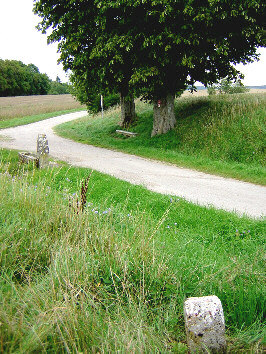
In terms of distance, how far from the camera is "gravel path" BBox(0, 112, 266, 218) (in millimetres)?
7702

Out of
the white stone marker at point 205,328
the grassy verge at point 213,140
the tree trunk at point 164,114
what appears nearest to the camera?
the white stone marker at point 205,328

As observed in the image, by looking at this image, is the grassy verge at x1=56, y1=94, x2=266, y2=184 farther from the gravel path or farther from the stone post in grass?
the stone post in grass

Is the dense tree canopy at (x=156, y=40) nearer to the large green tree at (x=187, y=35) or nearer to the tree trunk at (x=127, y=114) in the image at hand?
the large green tree at (x=187, y=35)

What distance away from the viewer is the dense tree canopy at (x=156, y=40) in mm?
12188

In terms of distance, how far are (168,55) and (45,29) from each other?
6696 millimetres

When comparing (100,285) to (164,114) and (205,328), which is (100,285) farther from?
(164,114)

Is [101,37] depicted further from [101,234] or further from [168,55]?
[101,234]

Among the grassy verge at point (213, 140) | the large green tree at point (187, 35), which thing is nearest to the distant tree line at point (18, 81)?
the grassy verge at point (213, 140)

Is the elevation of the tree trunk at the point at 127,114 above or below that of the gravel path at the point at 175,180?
above

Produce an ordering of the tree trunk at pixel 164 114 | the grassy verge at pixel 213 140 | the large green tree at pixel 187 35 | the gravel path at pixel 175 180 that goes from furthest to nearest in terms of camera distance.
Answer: the tree trunk at pixel 164 114
the large green tree at pixel 187 35
the grassy verge at pixel 213 140
the gravel path at pixel 175 180

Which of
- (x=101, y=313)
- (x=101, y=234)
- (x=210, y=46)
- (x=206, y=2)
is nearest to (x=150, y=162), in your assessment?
(x=210, y=46)

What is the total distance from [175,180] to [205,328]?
7.12m

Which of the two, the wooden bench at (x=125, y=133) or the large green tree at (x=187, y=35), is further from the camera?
the wooden bench at (x=125, y=133)

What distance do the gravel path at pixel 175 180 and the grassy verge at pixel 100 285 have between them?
7.17ft
